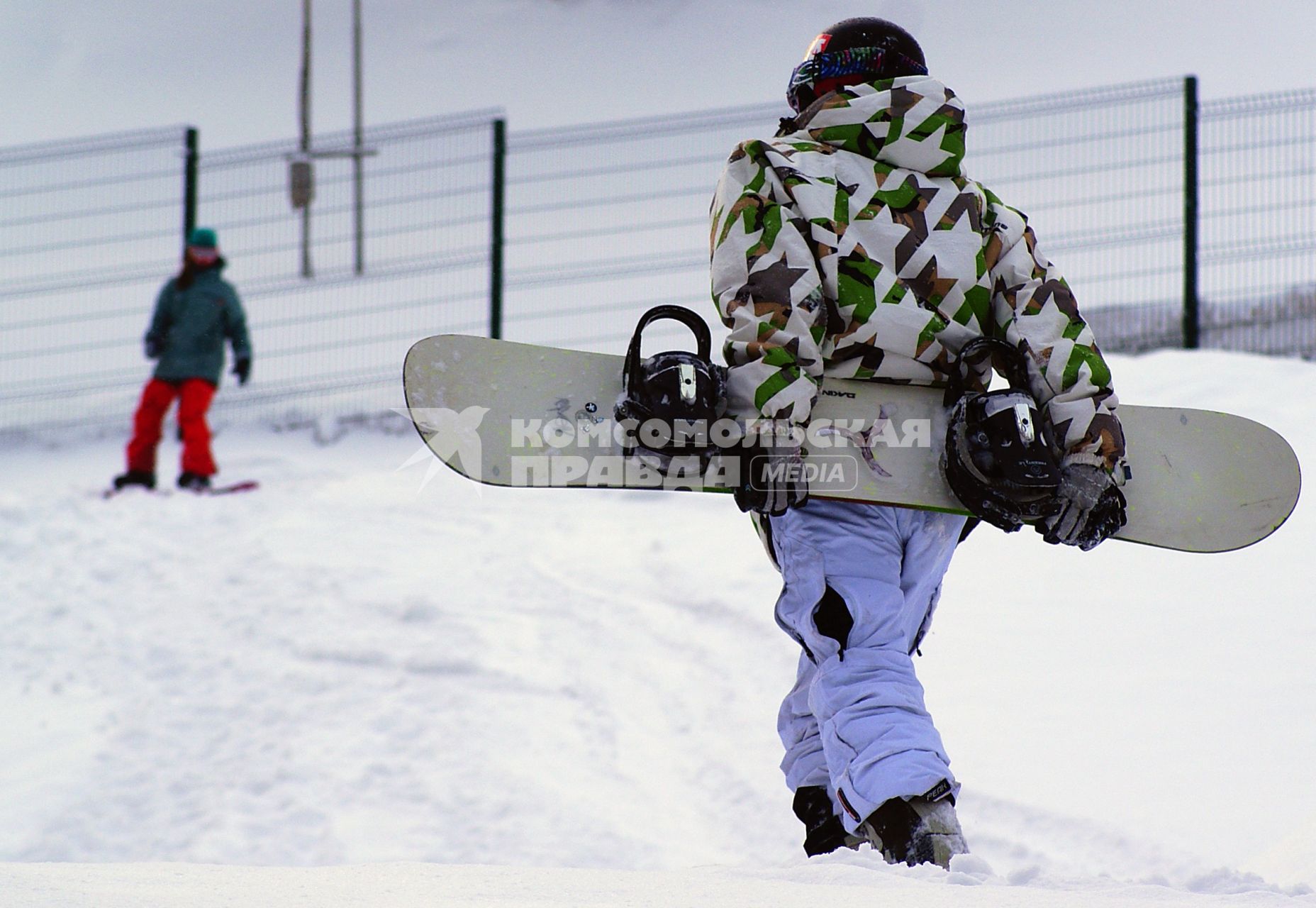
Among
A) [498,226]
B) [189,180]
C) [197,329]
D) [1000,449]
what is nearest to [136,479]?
[197,329]

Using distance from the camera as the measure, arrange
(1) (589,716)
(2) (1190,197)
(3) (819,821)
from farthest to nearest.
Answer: (2) (1190,197) → (1) (589,716) → (3) (819,821)

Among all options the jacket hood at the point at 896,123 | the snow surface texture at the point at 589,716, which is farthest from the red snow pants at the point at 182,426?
the jacket hood at the point at 896,123

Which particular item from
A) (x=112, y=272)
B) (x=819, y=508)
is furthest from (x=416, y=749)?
(x=112, y=272)

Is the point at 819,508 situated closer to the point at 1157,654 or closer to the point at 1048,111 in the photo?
the point at 1157,654

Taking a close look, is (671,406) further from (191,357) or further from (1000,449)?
(191,357)

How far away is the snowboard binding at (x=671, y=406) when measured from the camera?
6.01 ft

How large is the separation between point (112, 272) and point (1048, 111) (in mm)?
5508

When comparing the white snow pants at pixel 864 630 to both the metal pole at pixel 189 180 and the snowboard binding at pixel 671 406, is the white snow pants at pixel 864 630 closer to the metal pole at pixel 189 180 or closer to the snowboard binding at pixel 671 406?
the snowboard binding at pixel 671 406

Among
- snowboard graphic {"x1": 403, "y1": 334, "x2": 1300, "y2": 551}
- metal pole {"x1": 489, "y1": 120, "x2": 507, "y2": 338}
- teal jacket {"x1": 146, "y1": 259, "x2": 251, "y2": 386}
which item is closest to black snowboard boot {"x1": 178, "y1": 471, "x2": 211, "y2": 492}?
teal jacket {"x1": 146, "y1": 259, "x2": 251, "y2": 386}

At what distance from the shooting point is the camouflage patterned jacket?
6.03 feet

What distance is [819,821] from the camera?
6.68ft

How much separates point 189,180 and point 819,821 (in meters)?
6.80

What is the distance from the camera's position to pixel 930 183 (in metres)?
1.97

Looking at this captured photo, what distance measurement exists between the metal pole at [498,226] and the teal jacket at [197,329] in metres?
1.32
